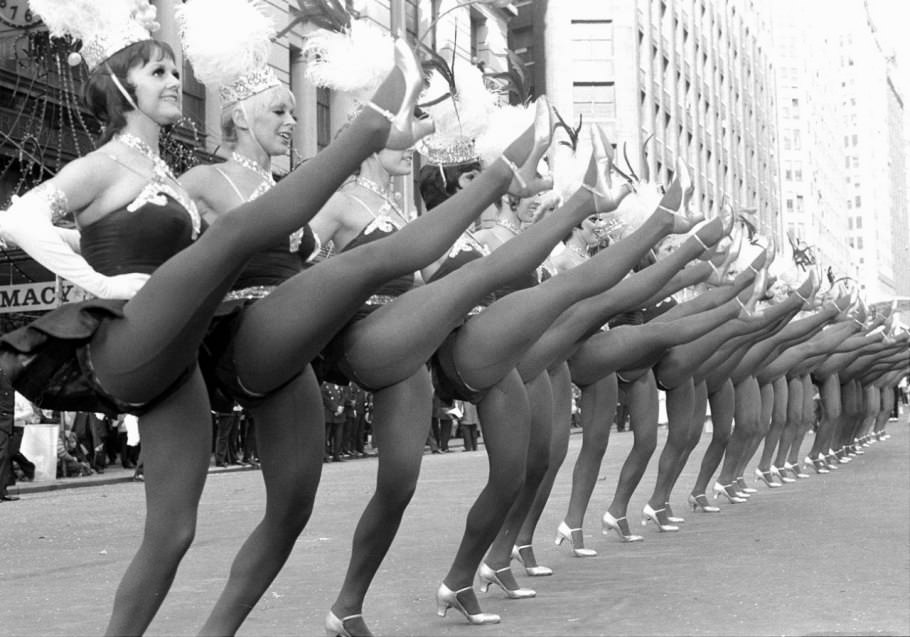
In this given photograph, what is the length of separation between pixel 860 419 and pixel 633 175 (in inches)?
421

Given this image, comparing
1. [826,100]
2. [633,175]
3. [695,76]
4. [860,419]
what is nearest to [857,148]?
[826,100]

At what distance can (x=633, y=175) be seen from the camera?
869 centimetres

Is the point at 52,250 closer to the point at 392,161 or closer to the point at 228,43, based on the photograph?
the point at 228,43

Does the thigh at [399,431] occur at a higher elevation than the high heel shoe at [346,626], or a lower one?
higher

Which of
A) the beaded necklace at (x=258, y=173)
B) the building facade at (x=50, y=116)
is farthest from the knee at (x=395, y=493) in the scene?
the building facade at (x=50, y=116)

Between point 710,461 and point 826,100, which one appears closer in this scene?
point 710,461

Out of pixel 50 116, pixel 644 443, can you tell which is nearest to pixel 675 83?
pixel 50 116

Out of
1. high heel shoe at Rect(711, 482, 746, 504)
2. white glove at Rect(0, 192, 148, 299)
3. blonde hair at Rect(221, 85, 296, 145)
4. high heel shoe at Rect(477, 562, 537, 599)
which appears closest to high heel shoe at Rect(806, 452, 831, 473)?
high heel shoe at Rect(711, 482, 746, 504)

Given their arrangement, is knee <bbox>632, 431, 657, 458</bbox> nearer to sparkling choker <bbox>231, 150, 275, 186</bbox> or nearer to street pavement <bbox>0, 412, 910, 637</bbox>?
street pavement <bbox>0, 412, 910, 637</bbox>

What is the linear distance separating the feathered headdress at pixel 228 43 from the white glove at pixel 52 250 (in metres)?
1.08

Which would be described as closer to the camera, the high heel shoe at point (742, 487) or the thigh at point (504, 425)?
the thigh at point (504, 425)

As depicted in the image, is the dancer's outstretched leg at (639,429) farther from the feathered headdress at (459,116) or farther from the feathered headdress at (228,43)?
the feathered headdress at (228,43)

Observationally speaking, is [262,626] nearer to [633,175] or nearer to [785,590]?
[785,590]

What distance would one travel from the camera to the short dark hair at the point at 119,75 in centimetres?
445
